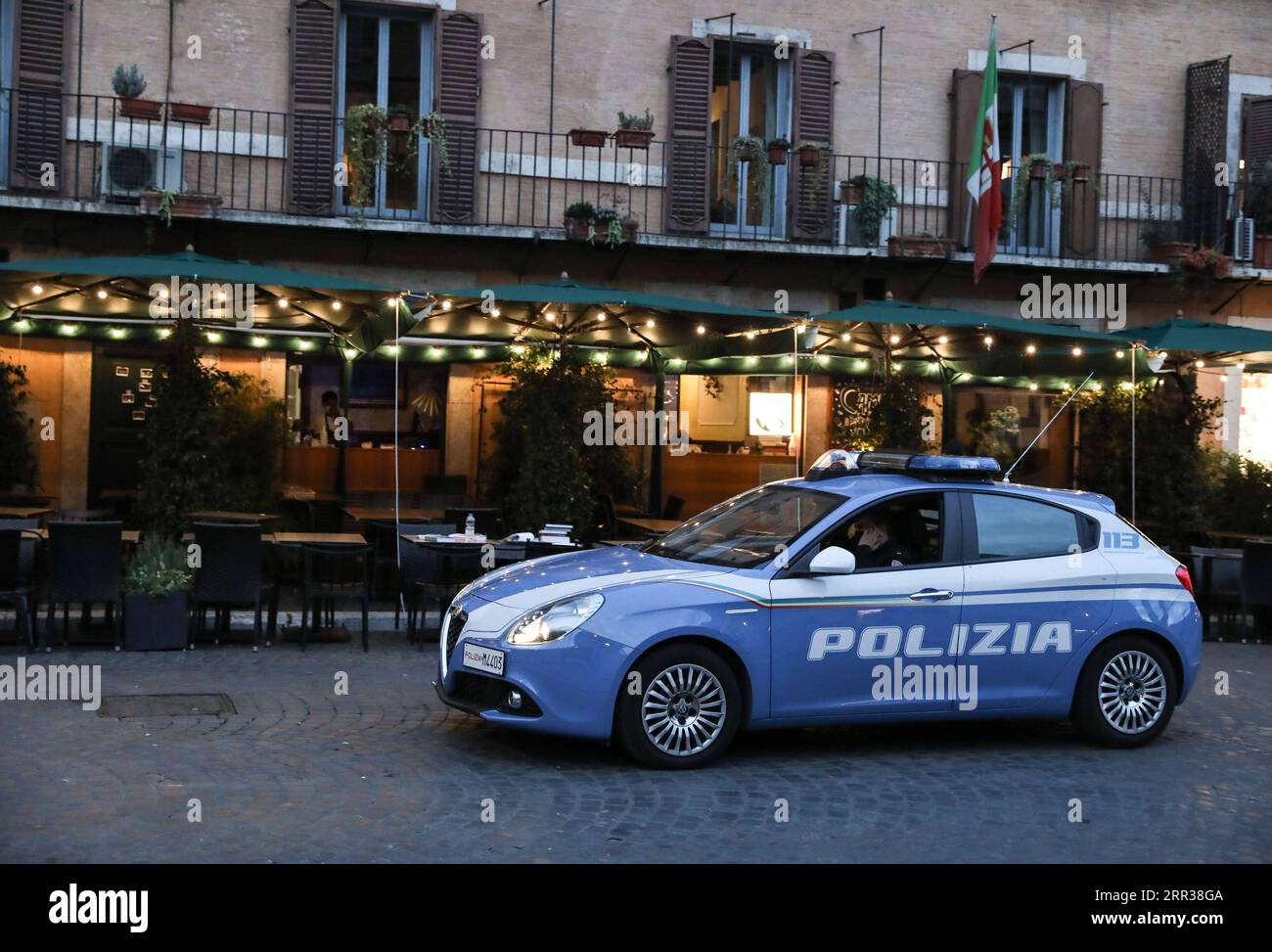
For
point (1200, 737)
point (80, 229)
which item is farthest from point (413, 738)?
point (80, 229)

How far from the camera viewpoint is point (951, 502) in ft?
29.4

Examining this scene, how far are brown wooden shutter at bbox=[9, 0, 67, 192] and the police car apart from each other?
383 inches

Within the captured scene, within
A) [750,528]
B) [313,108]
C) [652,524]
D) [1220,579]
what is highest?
[313,108]

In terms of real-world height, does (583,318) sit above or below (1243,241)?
below

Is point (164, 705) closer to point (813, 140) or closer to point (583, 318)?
point (583, 318)

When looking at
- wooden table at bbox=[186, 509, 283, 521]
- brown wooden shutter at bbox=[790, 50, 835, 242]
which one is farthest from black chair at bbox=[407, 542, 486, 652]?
brown wooden shutter at bbox=[790, 50, 835, 242]

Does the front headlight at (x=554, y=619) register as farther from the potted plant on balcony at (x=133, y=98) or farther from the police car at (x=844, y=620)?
the potted plant on balcony at (x=133, y=98)

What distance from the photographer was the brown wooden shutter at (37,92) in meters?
16.0

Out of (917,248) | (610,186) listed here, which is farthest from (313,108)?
(917,248)

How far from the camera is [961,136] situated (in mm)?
19031

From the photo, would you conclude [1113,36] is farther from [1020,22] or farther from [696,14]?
[696,14]

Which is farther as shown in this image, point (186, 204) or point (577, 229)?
point (577, 229)

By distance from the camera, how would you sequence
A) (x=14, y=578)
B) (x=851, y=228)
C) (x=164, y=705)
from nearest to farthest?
(x=164, y=705)
(x=14, y=578)
(x=851, y=228)

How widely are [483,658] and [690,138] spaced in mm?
11268
